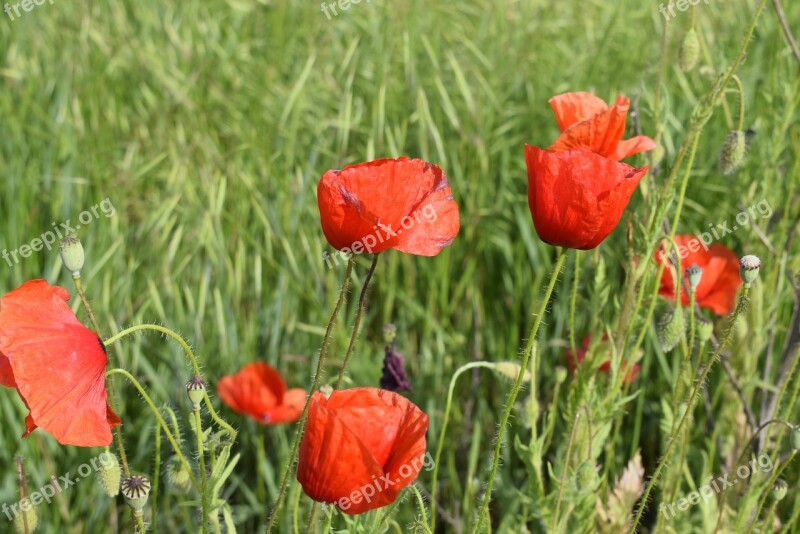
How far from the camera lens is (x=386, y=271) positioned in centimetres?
216

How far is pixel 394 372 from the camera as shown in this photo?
1350 mm

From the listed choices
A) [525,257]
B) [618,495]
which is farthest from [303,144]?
[618,495]

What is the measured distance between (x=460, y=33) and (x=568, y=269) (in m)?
0.86

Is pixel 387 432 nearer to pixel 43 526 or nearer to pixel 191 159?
pixel 43 526

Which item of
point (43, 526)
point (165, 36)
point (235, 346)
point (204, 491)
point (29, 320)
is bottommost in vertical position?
point (43, 526)

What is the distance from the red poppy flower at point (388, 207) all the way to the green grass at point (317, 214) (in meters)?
0.47

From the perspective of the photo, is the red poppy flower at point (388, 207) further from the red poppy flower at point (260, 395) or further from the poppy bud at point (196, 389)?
the red poppy flower at point (260, 395)

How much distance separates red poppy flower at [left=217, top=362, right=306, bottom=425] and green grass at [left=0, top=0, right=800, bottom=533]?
89 millimetres

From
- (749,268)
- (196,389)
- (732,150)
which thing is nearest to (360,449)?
(196,389)

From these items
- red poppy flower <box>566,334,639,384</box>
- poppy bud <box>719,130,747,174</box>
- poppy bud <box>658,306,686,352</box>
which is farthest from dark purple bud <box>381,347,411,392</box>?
poppy bud <box>719,130,747,174</box>

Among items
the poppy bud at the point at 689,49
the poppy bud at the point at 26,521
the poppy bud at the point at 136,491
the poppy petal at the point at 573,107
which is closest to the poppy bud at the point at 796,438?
the poppy petal at the point at 573,107

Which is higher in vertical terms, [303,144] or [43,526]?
[303,144]

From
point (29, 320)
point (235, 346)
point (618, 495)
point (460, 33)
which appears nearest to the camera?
point (29, 320)

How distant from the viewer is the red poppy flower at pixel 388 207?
0.94m
